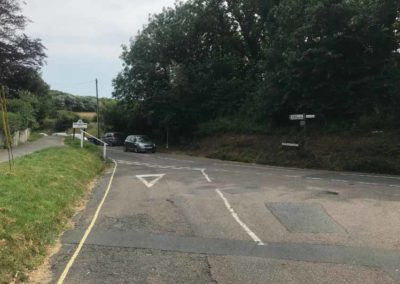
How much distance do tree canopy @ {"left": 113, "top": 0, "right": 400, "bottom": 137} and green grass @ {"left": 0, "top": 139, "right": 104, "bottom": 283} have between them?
1626 centimetres

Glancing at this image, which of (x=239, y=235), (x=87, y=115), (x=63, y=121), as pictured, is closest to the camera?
(x=239, y=235)

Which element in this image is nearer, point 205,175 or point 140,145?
point 205,175

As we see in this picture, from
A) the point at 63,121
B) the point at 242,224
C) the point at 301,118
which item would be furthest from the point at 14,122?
the point at 63,121

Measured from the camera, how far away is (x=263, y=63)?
35.5 m

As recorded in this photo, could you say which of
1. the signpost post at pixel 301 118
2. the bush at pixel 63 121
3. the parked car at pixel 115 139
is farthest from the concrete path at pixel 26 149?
the bush at pixel 63 121

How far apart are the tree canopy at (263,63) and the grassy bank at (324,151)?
5.53ft

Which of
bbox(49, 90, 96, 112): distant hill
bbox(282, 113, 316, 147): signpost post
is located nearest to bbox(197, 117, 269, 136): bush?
bbox(282, 113, 316, 147): signpost post

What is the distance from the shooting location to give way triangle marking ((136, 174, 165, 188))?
791 inches

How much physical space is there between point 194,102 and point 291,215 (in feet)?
107

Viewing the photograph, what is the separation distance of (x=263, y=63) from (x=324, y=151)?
363 inches

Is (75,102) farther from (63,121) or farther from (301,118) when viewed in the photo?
(301,118)

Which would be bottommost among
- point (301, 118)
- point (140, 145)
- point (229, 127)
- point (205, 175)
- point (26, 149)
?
point (140, 145)

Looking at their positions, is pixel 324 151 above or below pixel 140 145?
above

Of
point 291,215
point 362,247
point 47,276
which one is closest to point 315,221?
point 291,215
